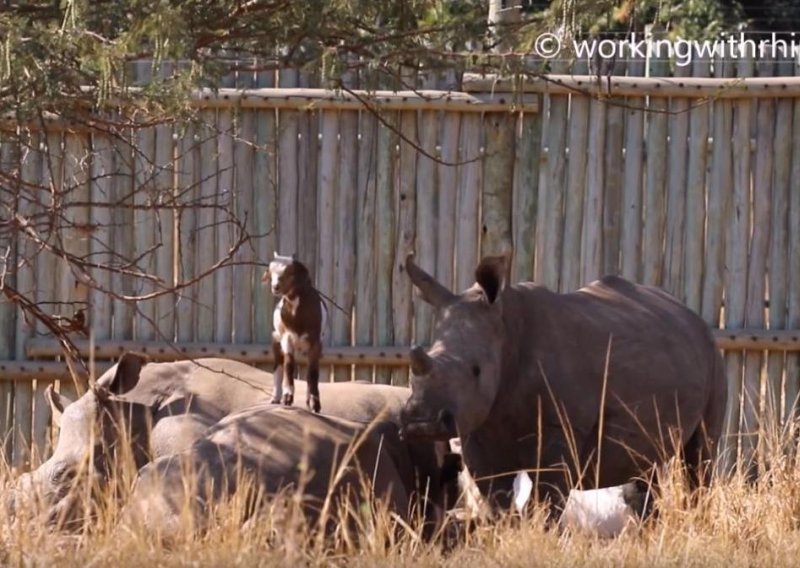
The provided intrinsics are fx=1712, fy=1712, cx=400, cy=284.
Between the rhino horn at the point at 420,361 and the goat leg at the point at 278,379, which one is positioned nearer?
the rhino horn at the point at 420,361

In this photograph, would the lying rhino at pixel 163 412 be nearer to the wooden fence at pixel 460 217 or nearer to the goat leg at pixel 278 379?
the goat leg at pixel 278 379

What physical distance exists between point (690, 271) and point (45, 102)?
485cm

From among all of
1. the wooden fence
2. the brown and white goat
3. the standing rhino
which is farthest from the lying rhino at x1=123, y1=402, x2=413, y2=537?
the wooden fence

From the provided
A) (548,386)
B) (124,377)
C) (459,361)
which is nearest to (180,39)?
(459,361)

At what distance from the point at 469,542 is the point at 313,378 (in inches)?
39.0

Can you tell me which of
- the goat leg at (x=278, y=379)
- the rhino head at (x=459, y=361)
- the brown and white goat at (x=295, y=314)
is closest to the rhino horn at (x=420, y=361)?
the rhino head at (x=459, y=361)

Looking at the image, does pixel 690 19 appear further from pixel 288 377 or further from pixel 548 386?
pixel 288 377

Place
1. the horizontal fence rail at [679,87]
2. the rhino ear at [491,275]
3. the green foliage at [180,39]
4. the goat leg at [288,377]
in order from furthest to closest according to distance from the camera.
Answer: the horizontal fence rail at [679,87] < the rhino ear at [491,275] < the goat leg at [288,377] < the green foliage at [180,39]

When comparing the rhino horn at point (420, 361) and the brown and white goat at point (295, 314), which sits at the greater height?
the brown and white goat at point (295, 314)

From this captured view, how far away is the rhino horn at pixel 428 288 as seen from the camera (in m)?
7.40

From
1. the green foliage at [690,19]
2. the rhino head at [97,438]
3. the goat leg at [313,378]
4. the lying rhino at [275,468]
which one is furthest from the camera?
the green foliage at [690,19]

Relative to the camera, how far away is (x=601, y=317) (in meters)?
7.79

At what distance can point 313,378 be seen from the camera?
7.12 m

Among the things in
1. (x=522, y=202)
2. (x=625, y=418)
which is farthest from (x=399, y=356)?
(x=625, y=418)
